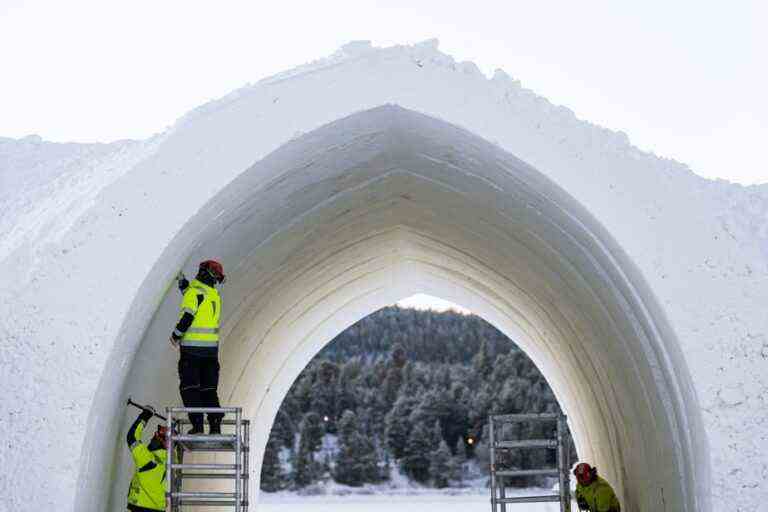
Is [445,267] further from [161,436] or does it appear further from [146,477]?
[146,477]

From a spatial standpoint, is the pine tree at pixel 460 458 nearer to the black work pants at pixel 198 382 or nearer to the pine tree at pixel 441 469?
the pine tree at pixel 441 469

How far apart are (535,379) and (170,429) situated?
5219 cm

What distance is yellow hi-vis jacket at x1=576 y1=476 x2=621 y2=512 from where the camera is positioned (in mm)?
13812

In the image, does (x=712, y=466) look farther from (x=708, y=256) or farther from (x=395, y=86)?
(x=395, y=86)

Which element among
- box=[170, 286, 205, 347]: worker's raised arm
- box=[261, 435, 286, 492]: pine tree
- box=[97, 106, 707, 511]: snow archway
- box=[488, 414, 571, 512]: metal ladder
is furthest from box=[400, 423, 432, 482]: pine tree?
box=[170, 286, 205, 347]: worker's raised arm

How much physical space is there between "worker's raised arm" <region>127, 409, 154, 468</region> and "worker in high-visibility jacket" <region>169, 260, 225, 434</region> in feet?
1.33

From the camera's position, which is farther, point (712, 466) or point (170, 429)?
point (170, 429)

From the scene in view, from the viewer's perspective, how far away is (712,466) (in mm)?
9133

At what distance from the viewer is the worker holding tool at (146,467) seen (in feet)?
34.7

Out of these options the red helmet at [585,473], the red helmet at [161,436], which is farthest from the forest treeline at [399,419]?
the red helmet at [161,436]

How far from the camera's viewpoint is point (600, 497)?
13.8m

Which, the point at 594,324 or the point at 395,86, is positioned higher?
the point at 395,86

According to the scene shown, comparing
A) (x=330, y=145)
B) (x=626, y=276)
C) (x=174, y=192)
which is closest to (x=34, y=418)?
(x=174, y=192)

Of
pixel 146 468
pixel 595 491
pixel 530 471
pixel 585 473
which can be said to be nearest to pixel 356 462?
pixel 595 491
